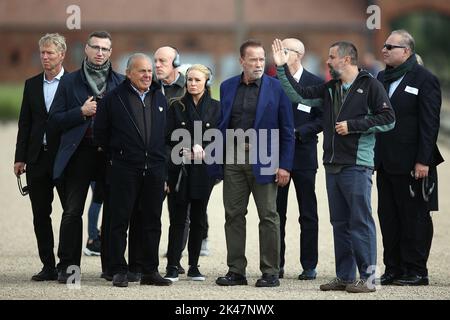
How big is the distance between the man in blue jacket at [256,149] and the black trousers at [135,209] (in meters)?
0.59

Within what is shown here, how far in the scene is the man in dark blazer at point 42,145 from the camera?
1039 centimetres

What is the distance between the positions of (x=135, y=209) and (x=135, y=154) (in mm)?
549

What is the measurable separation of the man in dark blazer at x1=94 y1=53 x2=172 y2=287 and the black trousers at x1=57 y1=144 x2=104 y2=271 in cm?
39

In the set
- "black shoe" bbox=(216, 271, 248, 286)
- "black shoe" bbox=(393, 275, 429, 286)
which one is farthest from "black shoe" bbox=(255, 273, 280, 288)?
"black shoe" bbox=(393, 275, 429, 286)

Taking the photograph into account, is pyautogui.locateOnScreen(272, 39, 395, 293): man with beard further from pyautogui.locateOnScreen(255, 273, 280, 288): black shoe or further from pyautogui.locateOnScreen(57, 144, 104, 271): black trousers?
pyautogui.locateOnScreen(57, 144, 104, 271): black trousers

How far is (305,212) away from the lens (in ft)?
35.8

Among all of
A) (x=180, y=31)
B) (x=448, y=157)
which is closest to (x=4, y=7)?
(x=180, y=31)

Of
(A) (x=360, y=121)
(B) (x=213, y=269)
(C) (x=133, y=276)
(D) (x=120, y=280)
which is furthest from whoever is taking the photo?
(B) (x=213, y=269)

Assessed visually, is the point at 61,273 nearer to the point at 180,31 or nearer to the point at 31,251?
the point at 31,251

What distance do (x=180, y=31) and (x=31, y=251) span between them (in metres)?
49.4

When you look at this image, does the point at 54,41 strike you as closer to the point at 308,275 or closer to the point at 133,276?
the point at 133,276

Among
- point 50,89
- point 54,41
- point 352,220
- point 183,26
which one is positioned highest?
point 183,26

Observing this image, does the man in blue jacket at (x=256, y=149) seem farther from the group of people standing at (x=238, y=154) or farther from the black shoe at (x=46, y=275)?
the black shoe at (x=46, y=275)

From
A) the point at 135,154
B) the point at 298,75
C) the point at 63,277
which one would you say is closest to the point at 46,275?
the point at 63,277
